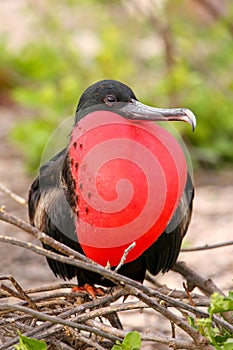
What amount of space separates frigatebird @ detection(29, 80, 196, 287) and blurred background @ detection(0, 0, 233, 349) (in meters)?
1.53

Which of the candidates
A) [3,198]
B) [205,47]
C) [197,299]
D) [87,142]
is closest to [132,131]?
[87,142]

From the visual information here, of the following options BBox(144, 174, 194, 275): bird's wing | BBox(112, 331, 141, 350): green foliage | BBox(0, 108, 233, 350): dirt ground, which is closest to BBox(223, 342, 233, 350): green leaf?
BBox(112, 331, 141, 350): green foliage

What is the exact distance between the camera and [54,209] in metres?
2.17

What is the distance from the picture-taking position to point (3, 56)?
6.06m

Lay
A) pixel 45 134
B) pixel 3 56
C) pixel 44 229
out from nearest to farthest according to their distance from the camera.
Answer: pixel 44 229, pixel 45 134, pixel 3 56

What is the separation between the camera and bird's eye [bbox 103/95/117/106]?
2156 millimetres

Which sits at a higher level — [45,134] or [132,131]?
[132,131]

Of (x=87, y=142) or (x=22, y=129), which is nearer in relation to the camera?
(x=87, y=142)

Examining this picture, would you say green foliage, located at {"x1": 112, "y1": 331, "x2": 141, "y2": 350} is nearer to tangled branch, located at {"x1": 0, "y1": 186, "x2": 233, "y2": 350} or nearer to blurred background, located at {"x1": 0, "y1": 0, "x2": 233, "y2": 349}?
tangled branch, located at {"x1": 0, "y1": 186, "x2": 233, "y2": 350}

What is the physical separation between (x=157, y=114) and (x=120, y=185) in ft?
0.80

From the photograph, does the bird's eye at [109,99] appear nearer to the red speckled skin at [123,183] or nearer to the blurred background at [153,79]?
the red speckled skin at [123,183]

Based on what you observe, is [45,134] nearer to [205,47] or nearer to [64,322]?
[205,47]

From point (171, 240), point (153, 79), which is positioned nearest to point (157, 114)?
point (171, 240)

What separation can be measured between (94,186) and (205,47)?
3.56 metres
